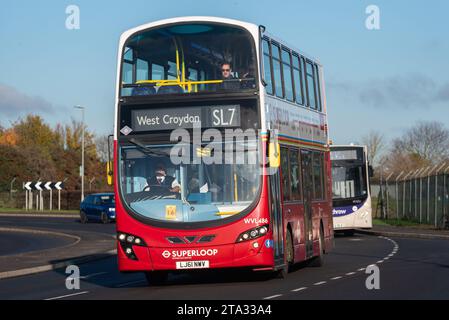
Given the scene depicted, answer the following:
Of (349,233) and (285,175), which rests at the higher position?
(285,175)

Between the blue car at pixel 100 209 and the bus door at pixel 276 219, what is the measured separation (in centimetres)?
3756

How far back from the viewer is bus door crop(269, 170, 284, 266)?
57.7 feet

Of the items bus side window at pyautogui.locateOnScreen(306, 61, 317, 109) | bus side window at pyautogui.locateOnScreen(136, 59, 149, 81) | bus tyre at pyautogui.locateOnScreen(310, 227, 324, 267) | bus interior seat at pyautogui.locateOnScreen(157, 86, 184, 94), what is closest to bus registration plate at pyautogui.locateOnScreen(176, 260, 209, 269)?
bus interior seat at pyautogui.locateOnScreen(157, 86, 184, 94)

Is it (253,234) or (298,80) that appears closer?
(253,234)

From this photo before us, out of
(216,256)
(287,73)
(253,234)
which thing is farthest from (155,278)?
(287,73)

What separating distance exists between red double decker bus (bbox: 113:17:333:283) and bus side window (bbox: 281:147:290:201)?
0.68 meters

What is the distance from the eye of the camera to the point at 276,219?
704 inches

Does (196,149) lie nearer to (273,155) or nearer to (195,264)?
(273,155)

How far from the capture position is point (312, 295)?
15.2 meters

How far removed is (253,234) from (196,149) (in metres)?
1.80

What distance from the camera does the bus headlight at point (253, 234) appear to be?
55.6 feet

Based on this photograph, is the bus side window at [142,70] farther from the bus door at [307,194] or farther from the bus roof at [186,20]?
the bus door at [307,194]

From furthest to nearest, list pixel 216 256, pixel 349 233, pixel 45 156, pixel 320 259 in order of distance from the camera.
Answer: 1. pixel 45 156
2. pixel 349 233
3. pixel 320 259
4. pixel 216 256
